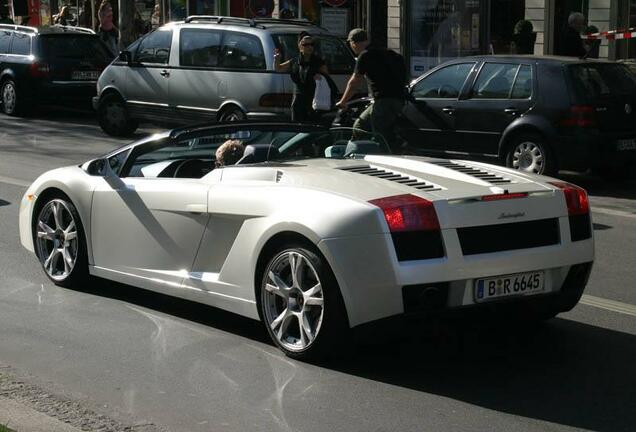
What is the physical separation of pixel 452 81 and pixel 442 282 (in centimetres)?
918

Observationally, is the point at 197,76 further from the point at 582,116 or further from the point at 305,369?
the point at 305,369

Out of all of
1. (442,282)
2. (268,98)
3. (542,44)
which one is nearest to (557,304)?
(442,282)

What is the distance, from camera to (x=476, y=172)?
6.95 metres

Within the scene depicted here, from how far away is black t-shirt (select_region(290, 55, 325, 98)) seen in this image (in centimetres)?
1514

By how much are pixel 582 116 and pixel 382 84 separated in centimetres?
223

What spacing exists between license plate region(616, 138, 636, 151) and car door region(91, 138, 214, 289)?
276 inches

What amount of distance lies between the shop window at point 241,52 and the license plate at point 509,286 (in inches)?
433

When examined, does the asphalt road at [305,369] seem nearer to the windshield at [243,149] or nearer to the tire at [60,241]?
the tire at [60,241]

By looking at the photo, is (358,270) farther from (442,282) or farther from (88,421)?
(88,421)

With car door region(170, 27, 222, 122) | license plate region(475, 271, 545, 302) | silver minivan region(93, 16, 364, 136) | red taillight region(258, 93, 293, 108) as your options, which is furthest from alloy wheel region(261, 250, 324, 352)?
car door region(170, 27, 222, 122)

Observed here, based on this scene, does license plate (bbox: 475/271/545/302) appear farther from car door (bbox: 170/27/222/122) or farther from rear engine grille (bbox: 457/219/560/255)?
car door (bbox: 170/27/222/122)

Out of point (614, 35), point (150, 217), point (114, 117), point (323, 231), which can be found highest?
point (614, 35)

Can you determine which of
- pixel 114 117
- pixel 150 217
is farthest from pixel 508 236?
pixel 114 117

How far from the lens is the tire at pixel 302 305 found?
620 cm
